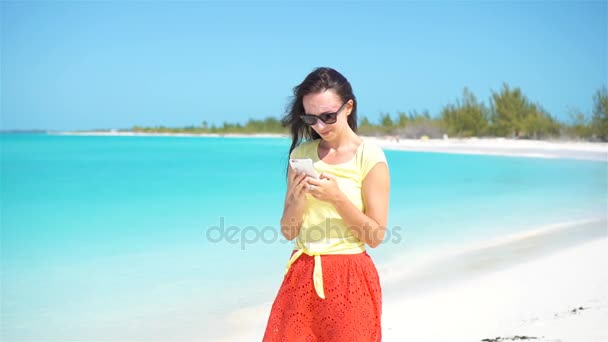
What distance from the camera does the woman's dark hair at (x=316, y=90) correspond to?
1.71 m

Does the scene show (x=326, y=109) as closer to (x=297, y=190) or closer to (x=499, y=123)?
(x=297, y=190)

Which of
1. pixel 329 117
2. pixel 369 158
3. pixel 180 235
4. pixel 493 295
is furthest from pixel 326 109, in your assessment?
pixel 180 235

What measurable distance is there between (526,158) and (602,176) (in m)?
7.10

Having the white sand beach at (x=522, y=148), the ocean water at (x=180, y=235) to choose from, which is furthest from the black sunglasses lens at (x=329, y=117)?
the white sand beach at (x=522, y=148)

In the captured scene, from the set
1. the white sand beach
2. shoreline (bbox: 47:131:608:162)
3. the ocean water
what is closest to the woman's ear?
the ocean water

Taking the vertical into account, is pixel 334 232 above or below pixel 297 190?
below

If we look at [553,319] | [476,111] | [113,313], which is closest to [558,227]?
[553,319]

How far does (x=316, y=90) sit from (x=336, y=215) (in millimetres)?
356

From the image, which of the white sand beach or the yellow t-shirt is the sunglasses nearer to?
the yellow t-shirt

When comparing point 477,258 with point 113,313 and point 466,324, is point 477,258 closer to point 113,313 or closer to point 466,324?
point 466,324

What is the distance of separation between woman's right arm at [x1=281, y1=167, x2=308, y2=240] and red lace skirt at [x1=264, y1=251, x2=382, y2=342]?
88 millimetres

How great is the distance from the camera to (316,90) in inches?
67.6

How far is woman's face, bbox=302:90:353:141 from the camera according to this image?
1.71m

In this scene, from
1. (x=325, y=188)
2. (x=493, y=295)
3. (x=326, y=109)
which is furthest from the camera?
(x=493, y=295)
